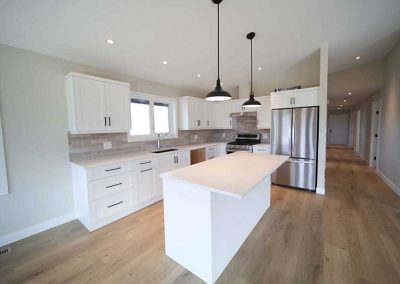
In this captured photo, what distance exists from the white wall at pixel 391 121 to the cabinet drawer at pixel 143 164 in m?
4.65

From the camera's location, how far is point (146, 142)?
3.73 m

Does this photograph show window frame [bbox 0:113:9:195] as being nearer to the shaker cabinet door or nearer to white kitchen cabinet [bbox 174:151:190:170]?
the shaker cabinet door

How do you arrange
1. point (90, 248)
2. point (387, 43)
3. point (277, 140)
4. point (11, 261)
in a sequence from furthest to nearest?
point (277, 140), point (387, 43), point (90, 248), point (11, 261)

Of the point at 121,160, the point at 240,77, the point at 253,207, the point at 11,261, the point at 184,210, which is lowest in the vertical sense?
the point at 11,261

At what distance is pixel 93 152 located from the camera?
2865mm

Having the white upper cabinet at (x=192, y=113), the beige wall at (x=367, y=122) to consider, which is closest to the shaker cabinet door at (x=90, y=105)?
the white upper cabinet at (x=192, y=113)

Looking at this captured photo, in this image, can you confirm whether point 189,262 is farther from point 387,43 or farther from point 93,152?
point 387,43

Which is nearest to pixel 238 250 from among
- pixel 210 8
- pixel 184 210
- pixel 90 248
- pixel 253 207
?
pixel 253 207

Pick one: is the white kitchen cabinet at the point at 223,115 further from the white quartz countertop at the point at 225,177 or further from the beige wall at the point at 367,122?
the beige wall at the point at 367,122

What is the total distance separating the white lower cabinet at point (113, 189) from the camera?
2.38m

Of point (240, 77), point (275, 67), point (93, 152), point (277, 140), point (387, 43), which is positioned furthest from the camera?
point (240, 77)

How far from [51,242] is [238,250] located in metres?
2.29

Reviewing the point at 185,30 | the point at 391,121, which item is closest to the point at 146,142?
the point at 185,30

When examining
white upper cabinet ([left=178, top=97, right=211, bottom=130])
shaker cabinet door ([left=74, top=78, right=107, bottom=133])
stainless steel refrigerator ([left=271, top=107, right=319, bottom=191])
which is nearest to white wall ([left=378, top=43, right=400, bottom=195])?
stainless steel refrigerator ([left=271, top=107, right=319, bottom=191])
